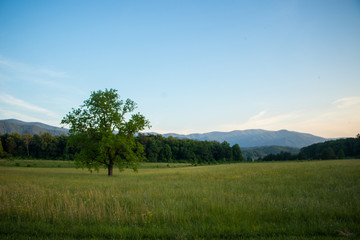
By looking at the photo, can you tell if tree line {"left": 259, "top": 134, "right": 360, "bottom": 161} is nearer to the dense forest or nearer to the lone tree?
the dense forest

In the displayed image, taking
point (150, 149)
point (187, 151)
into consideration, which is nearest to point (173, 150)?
point (187, 151)

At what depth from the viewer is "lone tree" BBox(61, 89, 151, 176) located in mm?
25266

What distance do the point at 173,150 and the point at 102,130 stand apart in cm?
8305

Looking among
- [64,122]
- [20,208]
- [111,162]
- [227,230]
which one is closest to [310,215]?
[227,230]

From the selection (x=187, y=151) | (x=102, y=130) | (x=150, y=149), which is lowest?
(x=187, y=151)

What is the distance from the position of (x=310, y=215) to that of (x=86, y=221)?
25.6ft

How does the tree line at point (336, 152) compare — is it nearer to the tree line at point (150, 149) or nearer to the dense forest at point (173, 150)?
the dense forest at point (173, 150)

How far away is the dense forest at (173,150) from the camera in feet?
267

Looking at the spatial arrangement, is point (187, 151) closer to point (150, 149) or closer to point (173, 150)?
point (173, 150)

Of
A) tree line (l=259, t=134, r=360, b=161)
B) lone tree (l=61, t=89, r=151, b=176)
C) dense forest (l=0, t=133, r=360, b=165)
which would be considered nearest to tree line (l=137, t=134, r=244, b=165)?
dense forest (l=0, t=133, r=360, b=165)

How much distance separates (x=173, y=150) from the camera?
106 metres

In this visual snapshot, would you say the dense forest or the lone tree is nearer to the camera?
the lone tree

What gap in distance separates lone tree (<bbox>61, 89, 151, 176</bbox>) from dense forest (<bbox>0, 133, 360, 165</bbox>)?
6189cm

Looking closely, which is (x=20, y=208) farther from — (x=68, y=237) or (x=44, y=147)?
(x=44, y=147)
